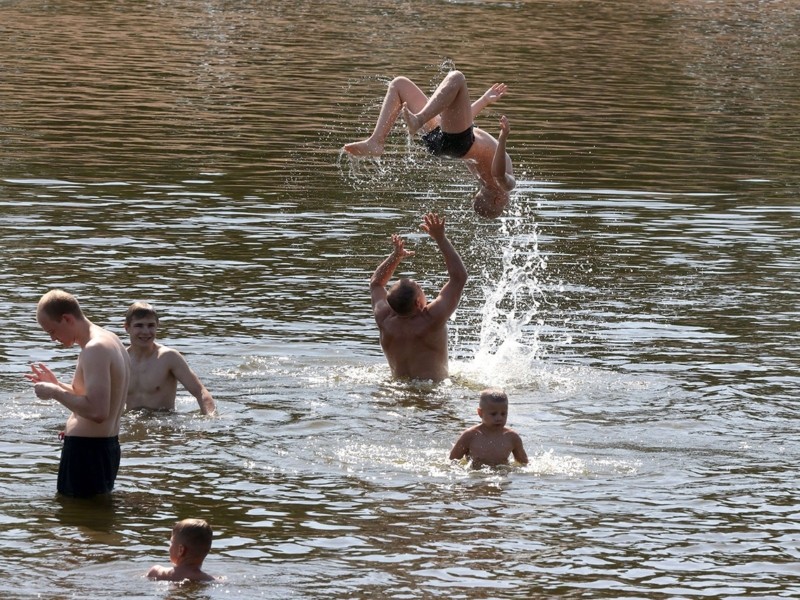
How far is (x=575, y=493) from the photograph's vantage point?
12.0 meters

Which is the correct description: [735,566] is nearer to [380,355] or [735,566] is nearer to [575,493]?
[575,493]

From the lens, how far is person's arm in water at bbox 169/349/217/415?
13.5m

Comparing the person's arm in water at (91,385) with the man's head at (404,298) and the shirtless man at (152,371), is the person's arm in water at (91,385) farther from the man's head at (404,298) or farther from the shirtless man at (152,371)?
the man's head at (404,298)

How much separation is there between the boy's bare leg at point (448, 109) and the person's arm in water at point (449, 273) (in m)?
0.95

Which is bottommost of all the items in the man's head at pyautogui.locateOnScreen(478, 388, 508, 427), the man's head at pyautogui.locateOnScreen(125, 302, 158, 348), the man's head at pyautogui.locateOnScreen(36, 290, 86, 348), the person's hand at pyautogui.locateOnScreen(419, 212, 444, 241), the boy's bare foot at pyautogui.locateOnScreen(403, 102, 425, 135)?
the man's head at pyautogui.locateOnScreen(478, 388, 508, 427)

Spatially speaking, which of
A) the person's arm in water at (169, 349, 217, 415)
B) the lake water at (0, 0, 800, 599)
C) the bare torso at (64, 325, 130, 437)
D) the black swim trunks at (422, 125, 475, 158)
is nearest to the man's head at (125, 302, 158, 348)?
the person's arm in water at (169, 349, 217, 415)

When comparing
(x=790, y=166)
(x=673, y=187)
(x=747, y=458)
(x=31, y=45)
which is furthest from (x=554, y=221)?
(x=31, y=45)

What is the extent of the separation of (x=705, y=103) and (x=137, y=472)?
85.8 feet

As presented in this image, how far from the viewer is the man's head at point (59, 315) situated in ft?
34.7

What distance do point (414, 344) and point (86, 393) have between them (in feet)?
16.5

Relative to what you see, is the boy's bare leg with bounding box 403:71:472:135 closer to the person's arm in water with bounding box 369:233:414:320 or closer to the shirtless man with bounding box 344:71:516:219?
the shirtless man with bounding box 344:71:516:219

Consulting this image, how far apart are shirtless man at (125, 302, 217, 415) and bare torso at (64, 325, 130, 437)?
88.5 inches

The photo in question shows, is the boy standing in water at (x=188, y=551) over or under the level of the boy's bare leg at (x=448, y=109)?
under

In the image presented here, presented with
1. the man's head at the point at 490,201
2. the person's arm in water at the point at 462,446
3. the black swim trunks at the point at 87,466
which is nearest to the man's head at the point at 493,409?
the person's arm in water at the point at 462,446
